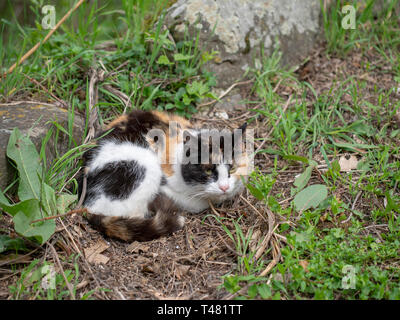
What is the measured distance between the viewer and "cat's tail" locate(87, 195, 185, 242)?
7.91ft

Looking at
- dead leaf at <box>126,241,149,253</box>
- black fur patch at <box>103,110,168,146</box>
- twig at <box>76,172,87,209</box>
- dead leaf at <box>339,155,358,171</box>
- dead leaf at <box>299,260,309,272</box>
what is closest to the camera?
dead leaf at <box>299,260,309,272</box>

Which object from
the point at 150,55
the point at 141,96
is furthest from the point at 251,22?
the point at 141,96

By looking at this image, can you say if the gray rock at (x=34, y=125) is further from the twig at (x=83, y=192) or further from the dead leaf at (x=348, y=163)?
the dead leaf at (x=348, y=163)

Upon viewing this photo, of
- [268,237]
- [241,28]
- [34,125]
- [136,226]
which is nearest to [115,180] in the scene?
[136,226]

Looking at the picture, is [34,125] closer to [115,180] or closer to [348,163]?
[115,180]

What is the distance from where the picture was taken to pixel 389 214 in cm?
242

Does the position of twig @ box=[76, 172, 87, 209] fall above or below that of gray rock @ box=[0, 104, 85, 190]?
below

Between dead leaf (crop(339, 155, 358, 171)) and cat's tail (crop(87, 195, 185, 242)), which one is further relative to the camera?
dead leaf (crop(339, 155, 358, 171))

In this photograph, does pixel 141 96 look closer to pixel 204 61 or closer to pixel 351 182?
pixel 204 61

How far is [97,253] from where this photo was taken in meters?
2.33

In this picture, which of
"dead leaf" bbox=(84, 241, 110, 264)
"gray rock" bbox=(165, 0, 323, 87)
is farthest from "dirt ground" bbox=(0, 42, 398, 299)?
"gray rock" bbox=(165, 0, 323, 87)

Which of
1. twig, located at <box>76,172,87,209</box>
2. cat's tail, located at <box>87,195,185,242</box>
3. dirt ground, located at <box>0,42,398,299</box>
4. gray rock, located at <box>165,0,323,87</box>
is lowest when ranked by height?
dirt ground, located at <box>0,42,398,299</box>

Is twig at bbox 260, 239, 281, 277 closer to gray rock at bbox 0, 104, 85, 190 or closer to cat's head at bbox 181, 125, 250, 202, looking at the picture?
cat's head at bbox 181, 125, 250, 202

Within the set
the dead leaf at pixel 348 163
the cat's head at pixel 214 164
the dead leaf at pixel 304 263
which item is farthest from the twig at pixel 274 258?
the dead leaf at pixel 348 163
